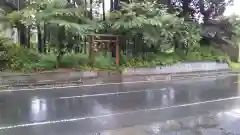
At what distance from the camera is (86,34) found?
1689 cm

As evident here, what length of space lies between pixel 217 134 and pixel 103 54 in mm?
13213

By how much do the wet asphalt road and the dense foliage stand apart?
426cm

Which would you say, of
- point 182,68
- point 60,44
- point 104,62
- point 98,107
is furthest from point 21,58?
point 182,68

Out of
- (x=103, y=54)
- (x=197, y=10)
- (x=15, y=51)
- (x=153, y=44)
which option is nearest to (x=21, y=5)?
(x=15, y=51)

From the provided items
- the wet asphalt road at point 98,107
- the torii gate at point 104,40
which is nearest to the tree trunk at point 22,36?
the torii gate at point 104,40

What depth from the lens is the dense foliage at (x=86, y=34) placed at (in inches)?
650

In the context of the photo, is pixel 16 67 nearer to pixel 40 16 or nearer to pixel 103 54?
pixel 40 16

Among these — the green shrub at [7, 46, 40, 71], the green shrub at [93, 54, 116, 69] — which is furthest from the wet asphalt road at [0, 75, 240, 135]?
the green shrub at [93, 54, 116, 69]

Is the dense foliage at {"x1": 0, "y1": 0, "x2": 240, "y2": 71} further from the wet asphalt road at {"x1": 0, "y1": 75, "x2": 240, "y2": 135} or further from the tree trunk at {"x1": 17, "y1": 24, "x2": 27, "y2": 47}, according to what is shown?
the wet asphalt road at {"x1": 0, "y1": 75, "x2": 240, "y2": 135}

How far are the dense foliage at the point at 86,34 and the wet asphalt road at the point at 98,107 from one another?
168 inches

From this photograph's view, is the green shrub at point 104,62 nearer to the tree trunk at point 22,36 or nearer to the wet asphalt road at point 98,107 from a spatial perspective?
the wet asphalt road at point 98,107

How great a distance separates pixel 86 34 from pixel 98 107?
810 cm

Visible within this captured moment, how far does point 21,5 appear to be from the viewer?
20.3 m

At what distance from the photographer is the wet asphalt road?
290 inches
